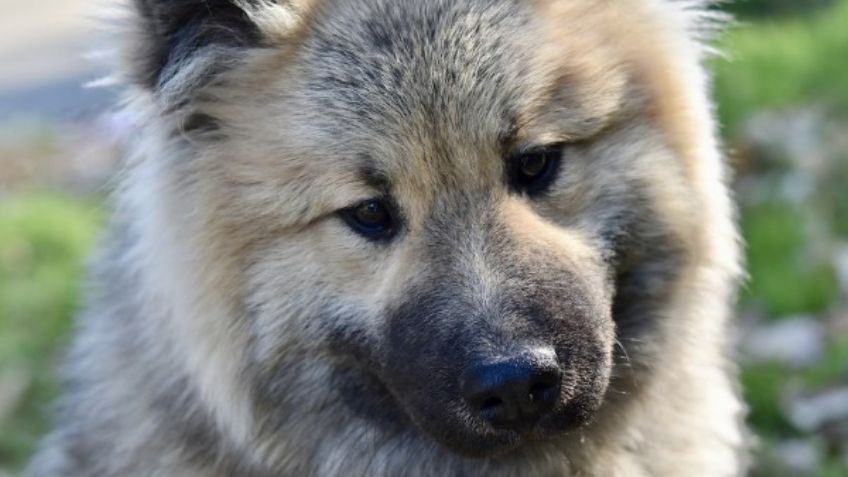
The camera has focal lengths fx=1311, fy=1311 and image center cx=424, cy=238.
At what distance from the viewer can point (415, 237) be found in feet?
10.5

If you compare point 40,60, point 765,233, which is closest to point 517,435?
point 765,233

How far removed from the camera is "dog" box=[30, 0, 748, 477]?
312 cm


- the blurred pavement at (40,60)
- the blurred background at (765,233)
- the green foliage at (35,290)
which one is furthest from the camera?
the blurred pavement at (40,60)

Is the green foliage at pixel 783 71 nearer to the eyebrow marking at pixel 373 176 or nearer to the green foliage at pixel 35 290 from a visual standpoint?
the green foliage at pixel 35 290

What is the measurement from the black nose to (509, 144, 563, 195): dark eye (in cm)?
48

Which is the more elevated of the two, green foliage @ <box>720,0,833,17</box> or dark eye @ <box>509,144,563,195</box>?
dark eye @ <box>509,144,563,195</box>

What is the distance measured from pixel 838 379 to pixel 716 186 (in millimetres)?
1516

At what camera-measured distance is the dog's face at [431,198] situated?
3.09m

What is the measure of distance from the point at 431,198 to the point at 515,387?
543mm

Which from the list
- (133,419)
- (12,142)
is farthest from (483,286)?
(12,142)

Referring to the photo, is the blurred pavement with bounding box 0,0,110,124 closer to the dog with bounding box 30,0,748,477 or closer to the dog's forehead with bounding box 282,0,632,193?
the dog with bounding box 30,0,748,477

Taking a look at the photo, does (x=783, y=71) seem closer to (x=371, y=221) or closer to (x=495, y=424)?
(x=371, y=221)

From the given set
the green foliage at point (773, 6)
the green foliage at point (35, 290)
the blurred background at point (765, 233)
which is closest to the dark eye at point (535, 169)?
the blurred background at point (765, 233)

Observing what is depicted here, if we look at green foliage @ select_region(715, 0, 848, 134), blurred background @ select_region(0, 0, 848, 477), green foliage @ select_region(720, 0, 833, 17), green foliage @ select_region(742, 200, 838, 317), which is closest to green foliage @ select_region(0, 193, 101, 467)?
blurred background @ select_region(0, 0, 848, 477)
